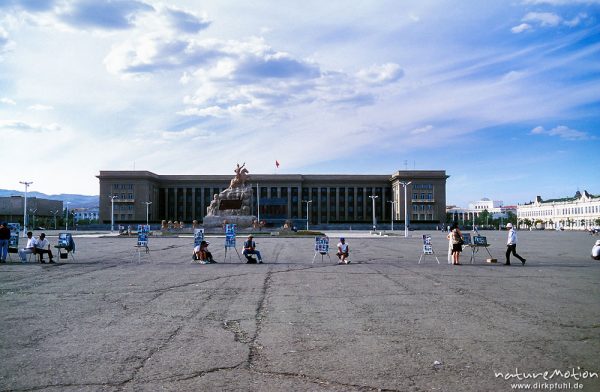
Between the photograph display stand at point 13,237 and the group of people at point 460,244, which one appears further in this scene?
the photograph display stand at point 13,237

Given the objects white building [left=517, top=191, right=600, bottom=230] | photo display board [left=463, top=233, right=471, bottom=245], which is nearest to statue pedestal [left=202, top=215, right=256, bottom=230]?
photo display board [left=463, top=233, right=471, bottom=245]

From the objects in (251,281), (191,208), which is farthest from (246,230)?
(191,208)

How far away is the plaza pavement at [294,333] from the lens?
6121mm

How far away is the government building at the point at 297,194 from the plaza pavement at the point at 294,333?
116104mm

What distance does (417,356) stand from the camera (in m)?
7.02

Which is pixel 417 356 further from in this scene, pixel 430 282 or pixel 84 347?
pixel 430 282

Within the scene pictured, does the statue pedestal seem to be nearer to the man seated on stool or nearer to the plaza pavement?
the man seated on stool

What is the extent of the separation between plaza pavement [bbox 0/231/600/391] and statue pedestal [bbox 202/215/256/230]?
5603 centimetres

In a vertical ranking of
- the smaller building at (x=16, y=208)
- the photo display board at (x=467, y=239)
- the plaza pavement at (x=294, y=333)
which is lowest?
the plaza pavement at (x=294, y=333)

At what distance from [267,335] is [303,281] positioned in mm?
Result: 7375

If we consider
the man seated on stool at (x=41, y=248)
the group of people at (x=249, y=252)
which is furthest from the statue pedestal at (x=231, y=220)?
the group of people at (x=249, y=252)

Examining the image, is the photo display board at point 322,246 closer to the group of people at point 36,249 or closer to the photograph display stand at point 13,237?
the group of people at point 36,249

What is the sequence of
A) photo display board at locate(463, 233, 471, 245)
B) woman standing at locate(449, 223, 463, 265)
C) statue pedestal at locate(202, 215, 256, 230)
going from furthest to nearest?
statue pedestal at locate(202, 215, 256, 230)
photo display board at locate(463, 233, 471, 245)
woman standing at locate(449, 223, 463, 265)

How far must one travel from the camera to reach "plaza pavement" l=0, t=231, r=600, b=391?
6.12 m
